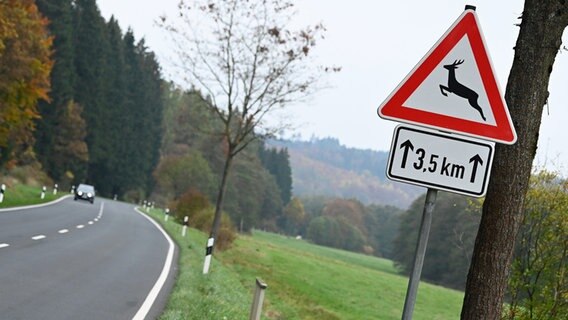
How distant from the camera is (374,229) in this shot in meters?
150

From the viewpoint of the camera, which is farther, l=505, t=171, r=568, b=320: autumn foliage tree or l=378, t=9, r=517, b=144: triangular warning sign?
l=505, t=171, r=568, b=320: autumn foliage tree

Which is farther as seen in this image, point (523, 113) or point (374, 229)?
point (374, 229)

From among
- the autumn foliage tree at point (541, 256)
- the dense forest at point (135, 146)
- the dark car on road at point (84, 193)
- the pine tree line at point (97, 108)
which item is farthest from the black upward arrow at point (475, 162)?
the pine tree line at point (97, 108)

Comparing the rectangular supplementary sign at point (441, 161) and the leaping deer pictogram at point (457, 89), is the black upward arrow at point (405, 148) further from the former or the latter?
the leaping deer pictogram at point (457, 89)

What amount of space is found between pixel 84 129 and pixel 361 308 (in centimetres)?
4250

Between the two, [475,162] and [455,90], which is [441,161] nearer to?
[475,162]

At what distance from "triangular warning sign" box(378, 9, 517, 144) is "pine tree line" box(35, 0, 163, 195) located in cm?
5692

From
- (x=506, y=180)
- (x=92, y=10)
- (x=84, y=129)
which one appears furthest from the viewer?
(x=92, y=10)

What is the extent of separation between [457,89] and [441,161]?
1.50ft

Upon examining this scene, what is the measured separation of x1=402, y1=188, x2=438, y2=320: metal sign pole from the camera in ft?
14.2

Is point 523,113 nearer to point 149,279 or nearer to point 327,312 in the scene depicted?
point 149,279

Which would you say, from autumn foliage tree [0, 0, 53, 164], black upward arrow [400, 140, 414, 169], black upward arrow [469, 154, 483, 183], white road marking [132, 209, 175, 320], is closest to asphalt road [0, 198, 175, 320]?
white road marking [132, 209, 175, 320]

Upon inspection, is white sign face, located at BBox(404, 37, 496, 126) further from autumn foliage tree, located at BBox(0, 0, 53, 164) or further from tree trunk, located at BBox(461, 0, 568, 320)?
autumn foliage tree, located at BBox(0, 0, 53, 164)

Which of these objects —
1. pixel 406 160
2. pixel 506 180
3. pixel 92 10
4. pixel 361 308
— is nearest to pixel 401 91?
pixel 406 160
